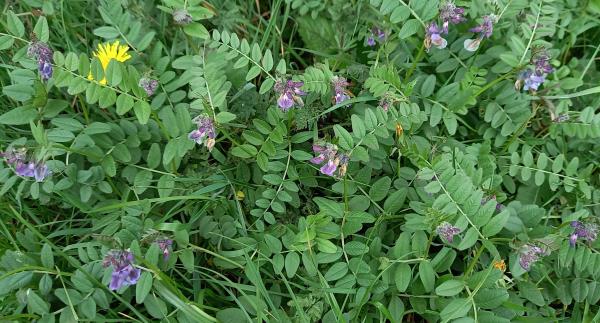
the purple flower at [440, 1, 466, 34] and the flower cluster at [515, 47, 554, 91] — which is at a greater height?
the purple flower at [440, 1, 466, 34]

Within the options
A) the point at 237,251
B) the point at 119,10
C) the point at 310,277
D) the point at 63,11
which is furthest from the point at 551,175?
the point at 63,11

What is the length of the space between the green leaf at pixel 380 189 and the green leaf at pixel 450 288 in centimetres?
52

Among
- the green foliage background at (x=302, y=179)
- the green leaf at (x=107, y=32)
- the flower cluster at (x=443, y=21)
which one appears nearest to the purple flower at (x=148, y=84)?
the green foliage background at (x=302, y=179)

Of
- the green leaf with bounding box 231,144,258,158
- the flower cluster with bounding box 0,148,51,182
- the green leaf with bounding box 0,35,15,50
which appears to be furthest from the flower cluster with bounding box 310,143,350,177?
the green leaf with bounding box 0,35,15,50

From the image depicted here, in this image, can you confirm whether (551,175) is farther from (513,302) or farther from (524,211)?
(513,302)

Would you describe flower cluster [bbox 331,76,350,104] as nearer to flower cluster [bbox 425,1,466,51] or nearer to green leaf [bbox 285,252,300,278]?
flower cluster [bbox 425,1,466,51]

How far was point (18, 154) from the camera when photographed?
96.3 inches

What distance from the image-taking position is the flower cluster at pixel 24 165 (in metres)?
2.44

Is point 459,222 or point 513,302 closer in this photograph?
point 459,222

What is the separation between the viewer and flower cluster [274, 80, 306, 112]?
2568mm

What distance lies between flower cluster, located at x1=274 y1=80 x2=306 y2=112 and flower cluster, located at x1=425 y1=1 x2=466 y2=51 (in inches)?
24.1

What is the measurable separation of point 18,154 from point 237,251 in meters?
0.98

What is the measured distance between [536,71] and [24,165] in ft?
7.55

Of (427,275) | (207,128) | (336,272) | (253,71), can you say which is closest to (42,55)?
(207,128)
